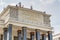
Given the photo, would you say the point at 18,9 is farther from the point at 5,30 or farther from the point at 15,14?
the point at 5,30

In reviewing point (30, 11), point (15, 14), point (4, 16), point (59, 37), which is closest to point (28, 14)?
point (30, 11)

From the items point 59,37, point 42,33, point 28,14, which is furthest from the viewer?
point 59,37

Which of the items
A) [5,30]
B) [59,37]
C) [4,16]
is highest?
[4,16]

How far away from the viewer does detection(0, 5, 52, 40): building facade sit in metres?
19.6

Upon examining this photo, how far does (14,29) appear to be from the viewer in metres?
21.3

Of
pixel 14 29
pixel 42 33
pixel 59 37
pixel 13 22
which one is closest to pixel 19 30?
pixel 14 29

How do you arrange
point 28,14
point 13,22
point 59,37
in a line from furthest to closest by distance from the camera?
point 59,37, point 28,14, point 13,22

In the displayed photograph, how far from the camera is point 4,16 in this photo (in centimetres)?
2109

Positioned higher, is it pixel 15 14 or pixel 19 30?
pixel 15 14

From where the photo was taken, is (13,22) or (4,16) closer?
(13,22)

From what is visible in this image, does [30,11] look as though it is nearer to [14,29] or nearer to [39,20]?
[39,20]

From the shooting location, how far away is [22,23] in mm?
19891

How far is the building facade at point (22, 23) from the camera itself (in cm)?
1959

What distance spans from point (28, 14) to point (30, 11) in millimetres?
502
